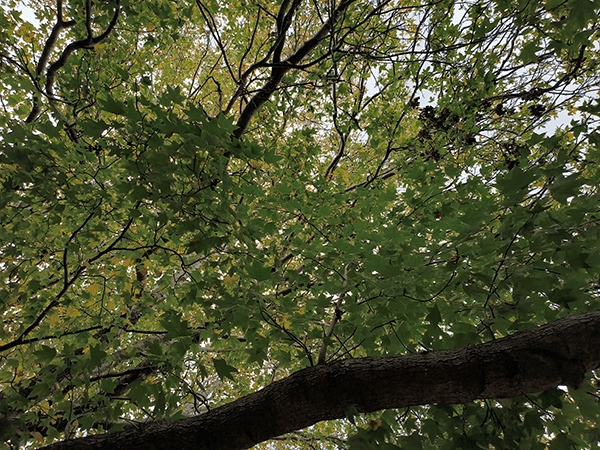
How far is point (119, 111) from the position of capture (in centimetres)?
131

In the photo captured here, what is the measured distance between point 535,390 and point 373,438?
775 mm

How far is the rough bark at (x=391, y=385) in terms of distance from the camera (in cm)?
126

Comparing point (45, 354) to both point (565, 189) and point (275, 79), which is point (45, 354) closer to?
point (565, 189)

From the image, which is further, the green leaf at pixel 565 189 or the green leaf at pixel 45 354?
the green leaf at pixel 45 354

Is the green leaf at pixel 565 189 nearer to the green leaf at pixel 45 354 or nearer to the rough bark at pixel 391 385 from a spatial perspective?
the rough bark at pixel 391 385

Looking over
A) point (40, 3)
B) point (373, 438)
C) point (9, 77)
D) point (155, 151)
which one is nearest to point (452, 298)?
point (373, 438)

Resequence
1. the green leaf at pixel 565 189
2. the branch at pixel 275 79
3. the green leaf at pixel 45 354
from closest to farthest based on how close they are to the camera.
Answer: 1. the green leaf at pixel 565 189
2. the green leaf at pixel 45 354
3. the branch at pixel 275 79

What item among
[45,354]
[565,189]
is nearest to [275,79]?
[565,189]

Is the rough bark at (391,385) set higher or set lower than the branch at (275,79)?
Result: lower

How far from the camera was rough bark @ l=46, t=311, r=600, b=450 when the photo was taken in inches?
49.6

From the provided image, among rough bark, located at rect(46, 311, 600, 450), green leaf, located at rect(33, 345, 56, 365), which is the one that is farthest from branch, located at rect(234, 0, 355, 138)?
rough bark, located at rect(46, 311, 600, 450)

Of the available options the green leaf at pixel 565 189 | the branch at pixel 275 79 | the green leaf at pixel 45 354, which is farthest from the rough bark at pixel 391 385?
the branch at pixel 275 79

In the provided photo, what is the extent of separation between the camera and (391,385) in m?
1.41

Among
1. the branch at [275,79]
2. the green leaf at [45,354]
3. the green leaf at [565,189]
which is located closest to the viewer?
the green leaf at [565,189]
